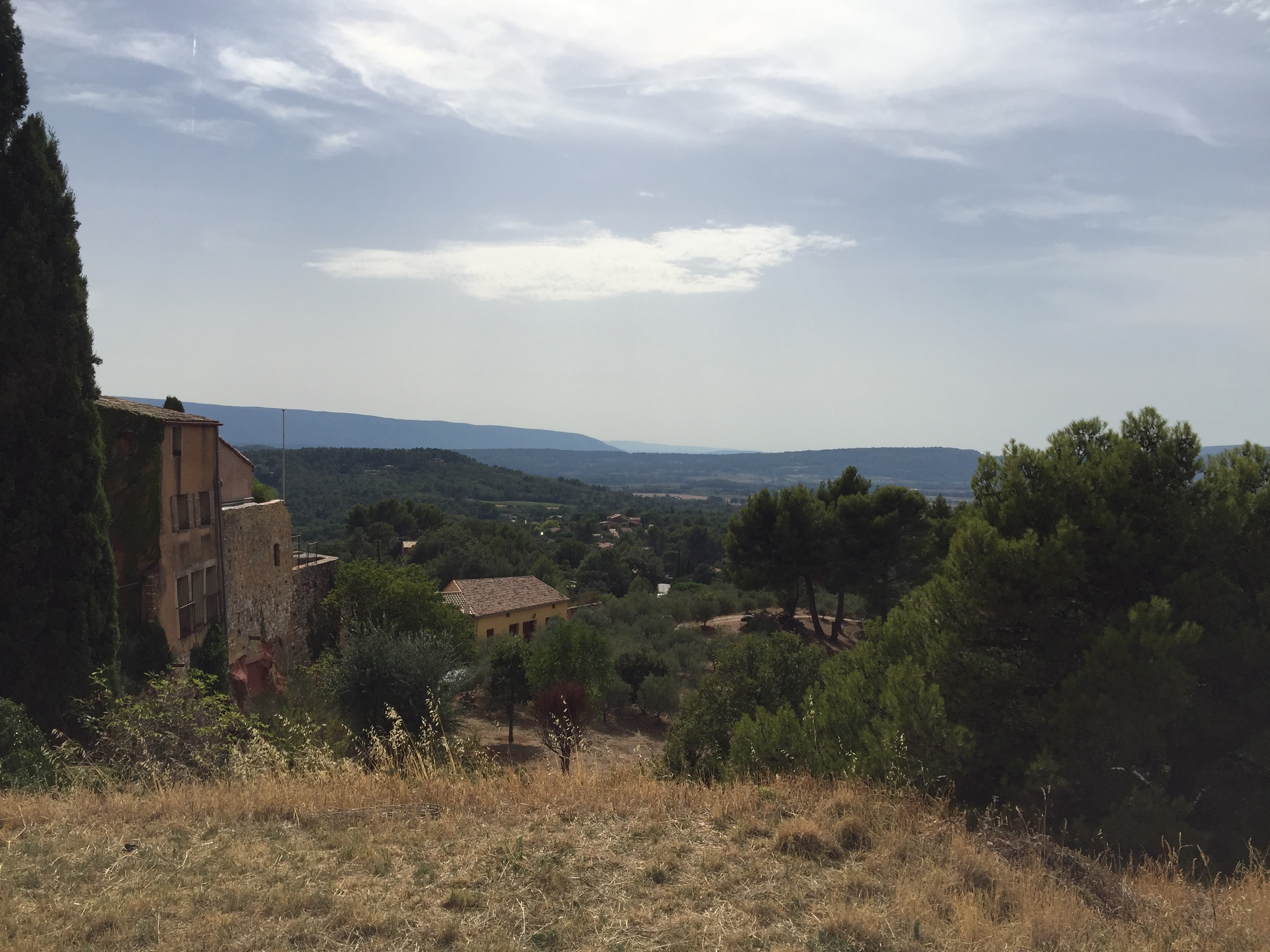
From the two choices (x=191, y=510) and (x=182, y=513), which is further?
(x=191, y=510)

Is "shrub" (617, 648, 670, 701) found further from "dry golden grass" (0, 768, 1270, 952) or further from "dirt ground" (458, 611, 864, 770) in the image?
"dry golden grass" (0, 768, 1270, 952)

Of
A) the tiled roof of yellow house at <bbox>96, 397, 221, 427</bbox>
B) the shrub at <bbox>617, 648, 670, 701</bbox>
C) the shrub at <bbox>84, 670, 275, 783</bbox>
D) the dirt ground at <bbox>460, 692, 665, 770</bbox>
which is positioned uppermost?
the tiled roof of yellow house at <bbox>96, 397, 221, 427</bbox>

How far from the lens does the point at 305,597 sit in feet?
67.2

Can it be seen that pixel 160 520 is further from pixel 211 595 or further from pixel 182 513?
pixel 211 595

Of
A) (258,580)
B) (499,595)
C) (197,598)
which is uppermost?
(197,598)

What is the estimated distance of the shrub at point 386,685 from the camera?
43.4 feet

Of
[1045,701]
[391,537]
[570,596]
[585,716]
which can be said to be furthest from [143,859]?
[391,537]

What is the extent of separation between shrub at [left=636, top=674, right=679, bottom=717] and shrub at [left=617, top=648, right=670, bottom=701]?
0.59 metres

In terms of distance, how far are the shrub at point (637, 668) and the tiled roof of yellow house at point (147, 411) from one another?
42.7 feet

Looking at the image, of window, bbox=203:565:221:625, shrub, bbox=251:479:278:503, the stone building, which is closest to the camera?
the stone building

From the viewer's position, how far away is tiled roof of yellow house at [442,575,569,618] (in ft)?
102

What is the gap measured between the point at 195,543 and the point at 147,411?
99.7 inches

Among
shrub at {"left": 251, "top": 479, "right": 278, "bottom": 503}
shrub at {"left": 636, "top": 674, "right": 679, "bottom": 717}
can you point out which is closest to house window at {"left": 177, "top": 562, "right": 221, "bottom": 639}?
shrub at {"left": 251, "top": 479, "right": 278, "bottom": 503}

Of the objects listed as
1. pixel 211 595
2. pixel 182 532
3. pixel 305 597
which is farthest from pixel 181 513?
pixel 305 597
